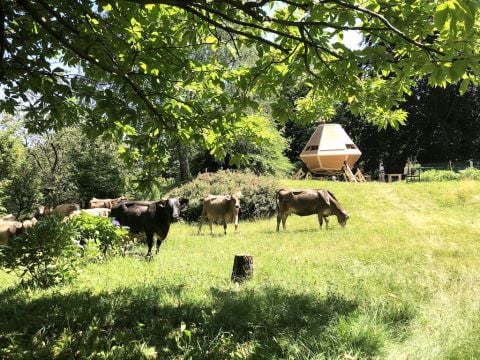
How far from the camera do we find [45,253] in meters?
7.43

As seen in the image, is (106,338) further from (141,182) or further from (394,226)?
(394,226)

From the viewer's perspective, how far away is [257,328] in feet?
17.4

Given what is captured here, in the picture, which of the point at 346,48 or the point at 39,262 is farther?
the point at 39,262

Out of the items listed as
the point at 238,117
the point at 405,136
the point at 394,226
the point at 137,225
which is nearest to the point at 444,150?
the point at 405,136

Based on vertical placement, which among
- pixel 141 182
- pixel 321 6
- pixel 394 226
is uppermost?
pixel 321 6

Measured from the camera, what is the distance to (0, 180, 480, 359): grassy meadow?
4.73 metres

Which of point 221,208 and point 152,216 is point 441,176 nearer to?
point 221,208

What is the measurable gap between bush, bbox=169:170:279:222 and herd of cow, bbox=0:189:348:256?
3416 millimetres

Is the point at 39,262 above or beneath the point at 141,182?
beneath

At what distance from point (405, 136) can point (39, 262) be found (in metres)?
49.0

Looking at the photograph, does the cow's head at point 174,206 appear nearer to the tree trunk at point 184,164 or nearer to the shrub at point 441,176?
the tree trunk at point 184,164

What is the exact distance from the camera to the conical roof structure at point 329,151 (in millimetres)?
35281

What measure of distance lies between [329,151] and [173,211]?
2515 centimetres

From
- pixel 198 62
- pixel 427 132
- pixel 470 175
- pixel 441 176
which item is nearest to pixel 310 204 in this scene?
pixel 198 62
